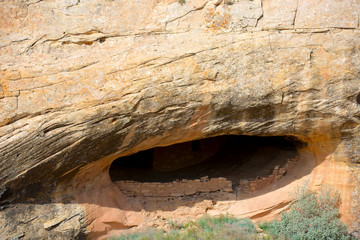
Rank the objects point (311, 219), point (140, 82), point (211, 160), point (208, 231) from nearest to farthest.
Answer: point (140, 82) < point (208, 231) < point (311, 219) < point (211, 160)

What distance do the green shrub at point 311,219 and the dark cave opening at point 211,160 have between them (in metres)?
0.88

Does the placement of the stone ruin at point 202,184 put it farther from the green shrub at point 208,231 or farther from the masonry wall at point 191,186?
the green shrub at point 208,231

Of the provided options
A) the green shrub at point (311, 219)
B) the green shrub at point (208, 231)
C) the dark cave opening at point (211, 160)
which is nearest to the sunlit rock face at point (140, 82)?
the green shrub at point (208, 231)

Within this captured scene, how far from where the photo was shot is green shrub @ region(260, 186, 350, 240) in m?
5.73

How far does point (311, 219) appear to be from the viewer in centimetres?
586

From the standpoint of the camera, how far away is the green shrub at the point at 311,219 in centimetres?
573

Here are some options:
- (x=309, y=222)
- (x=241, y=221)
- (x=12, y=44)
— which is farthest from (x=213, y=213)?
(x=12, y=44)

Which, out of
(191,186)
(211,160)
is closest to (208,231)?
(191,186)

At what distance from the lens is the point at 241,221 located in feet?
19.7

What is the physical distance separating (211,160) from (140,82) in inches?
155

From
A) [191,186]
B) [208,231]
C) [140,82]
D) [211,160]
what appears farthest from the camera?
[211,160]

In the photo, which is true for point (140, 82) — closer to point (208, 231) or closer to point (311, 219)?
point (208, 231)

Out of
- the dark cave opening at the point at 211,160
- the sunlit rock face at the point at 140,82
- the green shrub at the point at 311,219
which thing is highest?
the sunlit rock face at the point at 140,82

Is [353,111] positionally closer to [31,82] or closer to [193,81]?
[193,81]
